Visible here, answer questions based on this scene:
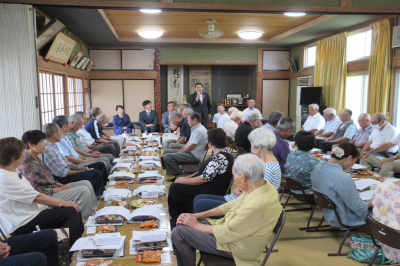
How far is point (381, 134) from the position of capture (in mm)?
5172

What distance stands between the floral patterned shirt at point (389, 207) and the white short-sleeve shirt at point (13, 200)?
8.74 feet

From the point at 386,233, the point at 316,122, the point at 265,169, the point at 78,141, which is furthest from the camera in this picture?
the point at 316,122

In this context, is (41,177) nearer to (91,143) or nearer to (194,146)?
(194,146)

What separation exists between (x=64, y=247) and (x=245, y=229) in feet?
6.52

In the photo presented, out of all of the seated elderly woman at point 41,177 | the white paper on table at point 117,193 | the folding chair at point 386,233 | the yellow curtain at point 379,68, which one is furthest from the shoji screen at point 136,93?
the folding chair at point 386,233

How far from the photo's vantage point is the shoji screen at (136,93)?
10203mm

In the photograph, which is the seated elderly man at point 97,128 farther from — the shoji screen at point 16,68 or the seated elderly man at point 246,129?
the seated elderly man at point 246,129

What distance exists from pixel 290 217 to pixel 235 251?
2.22m

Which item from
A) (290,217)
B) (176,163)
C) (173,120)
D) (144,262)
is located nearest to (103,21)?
(173,120)

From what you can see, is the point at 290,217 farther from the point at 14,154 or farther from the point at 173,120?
the point at 14,154

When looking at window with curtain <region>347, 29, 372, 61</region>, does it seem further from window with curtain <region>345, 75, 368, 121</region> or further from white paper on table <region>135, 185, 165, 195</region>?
white paper on table <region>135, 185, 165, 195</region>

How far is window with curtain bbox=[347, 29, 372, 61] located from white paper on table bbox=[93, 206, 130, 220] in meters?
6.68

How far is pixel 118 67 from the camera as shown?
1003cm

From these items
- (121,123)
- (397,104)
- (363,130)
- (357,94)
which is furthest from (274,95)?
(121,123)
